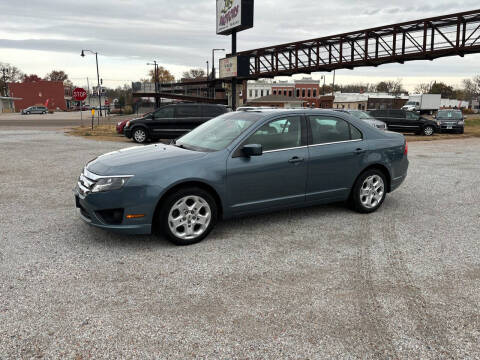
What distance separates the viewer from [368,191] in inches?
238

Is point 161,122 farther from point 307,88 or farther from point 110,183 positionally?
point 307,88

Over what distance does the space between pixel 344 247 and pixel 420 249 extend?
879 millimetres

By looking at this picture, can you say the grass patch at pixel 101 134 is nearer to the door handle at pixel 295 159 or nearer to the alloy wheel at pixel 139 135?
the alloy wheel at pixel 139 135

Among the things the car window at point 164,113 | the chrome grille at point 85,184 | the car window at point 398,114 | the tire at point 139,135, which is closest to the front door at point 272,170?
the chrome grille at point 85,184

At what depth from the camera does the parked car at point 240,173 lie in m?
4.43

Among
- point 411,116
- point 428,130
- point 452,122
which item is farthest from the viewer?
point 452,122

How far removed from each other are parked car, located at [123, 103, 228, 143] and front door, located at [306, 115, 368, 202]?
36.4 feet

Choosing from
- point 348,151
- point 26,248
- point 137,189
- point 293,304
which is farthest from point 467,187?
point 26,248

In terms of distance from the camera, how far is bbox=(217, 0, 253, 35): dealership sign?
3017 centimetres

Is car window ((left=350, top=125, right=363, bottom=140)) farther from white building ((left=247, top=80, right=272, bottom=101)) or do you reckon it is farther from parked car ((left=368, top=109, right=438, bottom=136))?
white building ((left=247, top=80, right=272, bottom=101))

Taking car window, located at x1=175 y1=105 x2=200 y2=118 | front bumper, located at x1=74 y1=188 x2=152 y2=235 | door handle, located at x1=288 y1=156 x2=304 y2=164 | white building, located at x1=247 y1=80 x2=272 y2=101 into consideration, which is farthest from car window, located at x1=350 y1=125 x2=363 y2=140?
white building, located at x1=247 y1=80 x2=272 y2=101

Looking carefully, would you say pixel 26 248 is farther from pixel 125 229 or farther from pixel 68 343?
pixel 68 343

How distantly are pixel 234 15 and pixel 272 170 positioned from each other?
28944 mm

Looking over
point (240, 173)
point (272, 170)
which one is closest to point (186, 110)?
point (272, 170)
